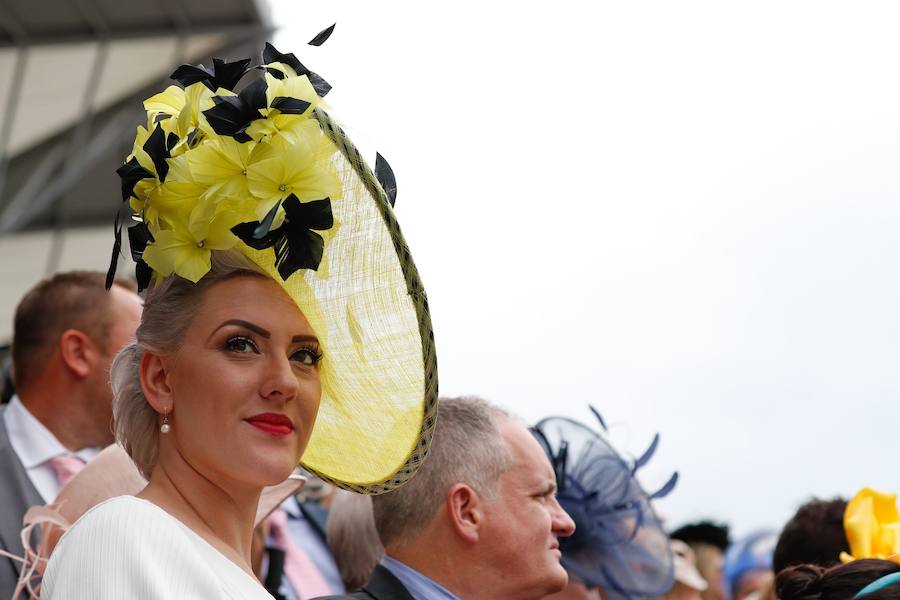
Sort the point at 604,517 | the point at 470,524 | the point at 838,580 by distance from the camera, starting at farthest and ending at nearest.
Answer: the point at 604,517
the point at 470,524
the point at 838,580

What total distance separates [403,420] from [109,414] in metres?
1.92

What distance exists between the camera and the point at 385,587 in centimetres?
339

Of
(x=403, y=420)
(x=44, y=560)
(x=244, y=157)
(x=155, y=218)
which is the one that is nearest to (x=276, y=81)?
(x=244, y=157)

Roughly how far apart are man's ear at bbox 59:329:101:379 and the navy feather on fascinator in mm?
1435

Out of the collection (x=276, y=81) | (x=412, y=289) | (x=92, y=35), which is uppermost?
(x=92, y=35)

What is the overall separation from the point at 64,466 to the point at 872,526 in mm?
2444

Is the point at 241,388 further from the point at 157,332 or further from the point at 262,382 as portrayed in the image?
the point at 157,332

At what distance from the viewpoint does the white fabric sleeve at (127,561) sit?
201 centimetres

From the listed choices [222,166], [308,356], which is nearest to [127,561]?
[308,356]

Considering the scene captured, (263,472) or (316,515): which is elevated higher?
(263,472)

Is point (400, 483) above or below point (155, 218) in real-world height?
below

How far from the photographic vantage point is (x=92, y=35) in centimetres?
1293

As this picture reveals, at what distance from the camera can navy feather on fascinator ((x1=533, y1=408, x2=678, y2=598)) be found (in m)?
4.16

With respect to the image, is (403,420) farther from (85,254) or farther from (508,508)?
(85,254)
